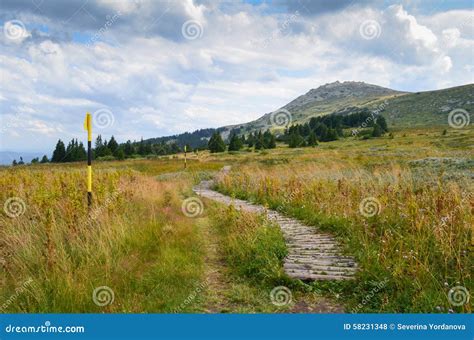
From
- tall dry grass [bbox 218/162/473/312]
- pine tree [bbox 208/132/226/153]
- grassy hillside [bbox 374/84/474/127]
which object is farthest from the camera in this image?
grassy hillside [bbox 374/84/474/127]

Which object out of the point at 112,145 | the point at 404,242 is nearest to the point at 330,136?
the point at 112,145

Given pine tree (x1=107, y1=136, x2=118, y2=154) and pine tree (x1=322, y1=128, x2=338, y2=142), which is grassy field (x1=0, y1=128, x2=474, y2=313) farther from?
pine tree (x1=322, y1=128, x2=338, y2=142)

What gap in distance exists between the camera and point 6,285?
5.23 m

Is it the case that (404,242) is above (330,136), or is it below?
below

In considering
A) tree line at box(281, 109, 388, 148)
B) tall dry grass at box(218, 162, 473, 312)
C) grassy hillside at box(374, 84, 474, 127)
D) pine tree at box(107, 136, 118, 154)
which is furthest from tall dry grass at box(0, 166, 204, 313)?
grassy hillside at box(374, 84, 474, 127)

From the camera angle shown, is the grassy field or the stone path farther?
the stone path

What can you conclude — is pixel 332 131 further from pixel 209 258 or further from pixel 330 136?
pixel 209 258

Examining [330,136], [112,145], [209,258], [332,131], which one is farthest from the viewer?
[332,131]

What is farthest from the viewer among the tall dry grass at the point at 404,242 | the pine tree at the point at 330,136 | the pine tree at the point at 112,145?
the pine tree at the point at 330,136

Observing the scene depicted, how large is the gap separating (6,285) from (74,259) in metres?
0.95

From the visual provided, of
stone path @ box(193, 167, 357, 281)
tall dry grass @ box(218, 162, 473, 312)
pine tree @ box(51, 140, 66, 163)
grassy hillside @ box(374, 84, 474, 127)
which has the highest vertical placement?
grassy hillside @ box(374, 84, 474, 127)

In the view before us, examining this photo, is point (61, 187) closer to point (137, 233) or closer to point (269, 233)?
point (137, 233)

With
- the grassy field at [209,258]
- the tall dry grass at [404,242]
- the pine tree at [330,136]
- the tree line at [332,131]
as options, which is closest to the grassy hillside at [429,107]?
the tree line at [332,131]

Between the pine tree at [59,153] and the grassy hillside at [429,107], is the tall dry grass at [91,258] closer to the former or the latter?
the pine tree at [59,153]
